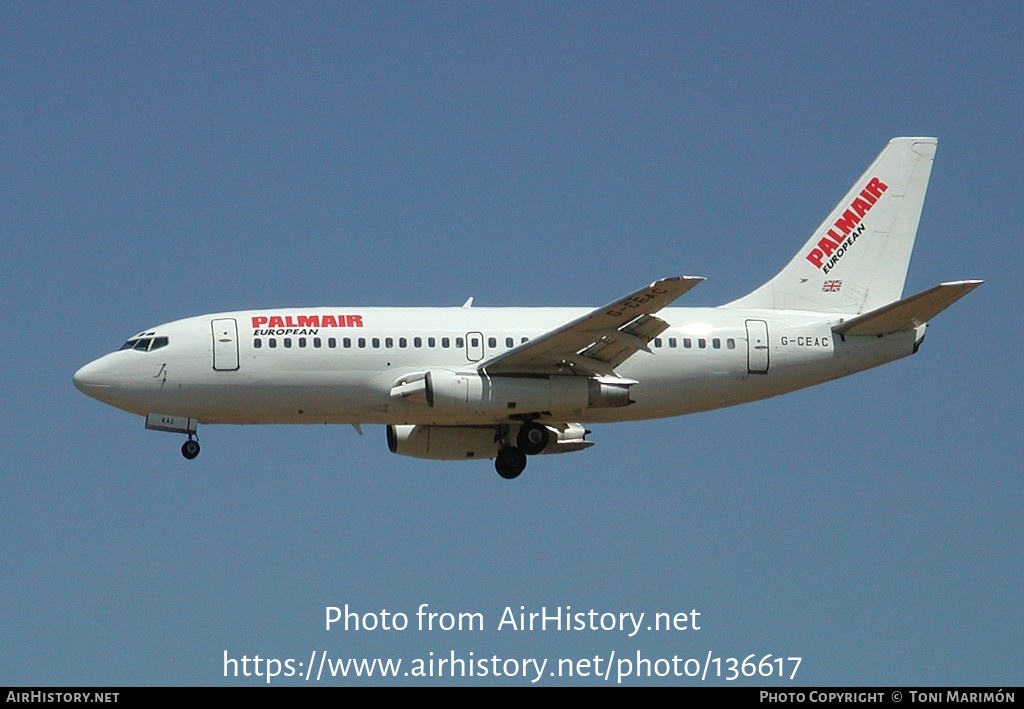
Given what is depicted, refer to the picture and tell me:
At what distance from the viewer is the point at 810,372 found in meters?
52.9

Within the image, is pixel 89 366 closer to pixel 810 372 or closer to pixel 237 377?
pixel 237 377

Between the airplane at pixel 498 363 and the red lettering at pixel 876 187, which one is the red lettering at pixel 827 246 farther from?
the red lettering at pixel 876 187

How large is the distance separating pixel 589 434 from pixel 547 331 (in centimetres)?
375

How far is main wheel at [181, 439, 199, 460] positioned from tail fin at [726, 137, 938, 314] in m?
15.7

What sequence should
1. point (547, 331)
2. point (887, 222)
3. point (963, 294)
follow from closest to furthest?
point (963, 294)
point (547, 331)
point (887, 222)

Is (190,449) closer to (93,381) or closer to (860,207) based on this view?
(93,381)

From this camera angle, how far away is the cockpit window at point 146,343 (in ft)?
167

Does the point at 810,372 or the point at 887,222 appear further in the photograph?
the point at 887,222

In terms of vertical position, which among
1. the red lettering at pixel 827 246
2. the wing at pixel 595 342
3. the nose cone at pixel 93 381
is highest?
the red lettering at pixel 827 246

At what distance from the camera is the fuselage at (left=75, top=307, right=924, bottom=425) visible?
5028cm

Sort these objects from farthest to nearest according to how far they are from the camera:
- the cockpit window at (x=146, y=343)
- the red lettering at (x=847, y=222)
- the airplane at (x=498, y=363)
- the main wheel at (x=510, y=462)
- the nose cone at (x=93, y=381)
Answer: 1. the red lettering at (x=847, y=222)
2. the main wheel at (x=510, y=462)
3. the cockpit window at (x=146, y=343)
4. the nose cone at (x=93, y=381)
5. the airplane at (x=498, y=363)

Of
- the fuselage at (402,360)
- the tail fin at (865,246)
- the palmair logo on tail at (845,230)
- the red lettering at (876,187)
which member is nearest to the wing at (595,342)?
the fuselage at (402,360)

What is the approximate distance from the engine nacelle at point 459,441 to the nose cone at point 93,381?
830 centimetres
